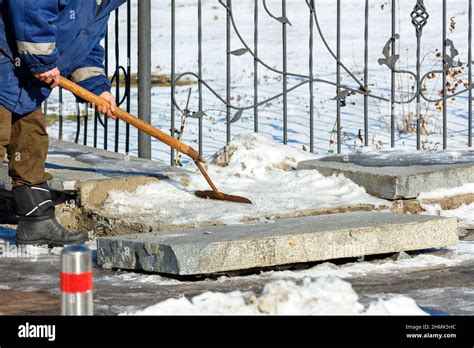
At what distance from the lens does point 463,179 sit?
730 cm

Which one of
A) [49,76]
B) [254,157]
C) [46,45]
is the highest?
[46,45]

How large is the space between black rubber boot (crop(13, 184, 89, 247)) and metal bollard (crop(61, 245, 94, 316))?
2.91 meters

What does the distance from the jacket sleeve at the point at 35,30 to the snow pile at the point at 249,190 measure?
115 centimetres

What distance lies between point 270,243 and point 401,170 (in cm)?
185

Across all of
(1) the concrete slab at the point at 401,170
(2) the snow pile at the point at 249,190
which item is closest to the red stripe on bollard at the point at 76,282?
(2) the snow pile at the point at 249,190

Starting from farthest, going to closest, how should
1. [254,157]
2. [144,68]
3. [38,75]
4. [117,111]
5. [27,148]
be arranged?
[144,68] < [254,157] < [117,111] < [27,148] < [38,75]

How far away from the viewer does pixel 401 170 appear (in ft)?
23.7

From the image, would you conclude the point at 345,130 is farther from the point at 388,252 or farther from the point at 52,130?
the point at 388,252

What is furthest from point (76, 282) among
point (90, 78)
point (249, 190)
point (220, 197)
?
point (249, 190)

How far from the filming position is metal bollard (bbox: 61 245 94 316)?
137 inches

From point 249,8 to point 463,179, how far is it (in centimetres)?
1304
